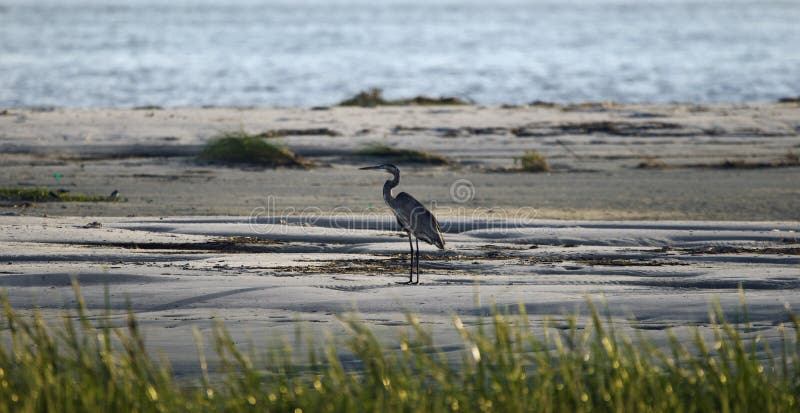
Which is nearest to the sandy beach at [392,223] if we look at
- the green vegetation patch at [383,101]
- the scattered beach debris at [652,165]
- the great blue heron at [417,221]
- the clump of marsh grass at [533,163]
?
the scattered beach debris at [652,165]

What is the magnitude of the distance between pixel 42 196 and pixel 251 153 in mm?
4109

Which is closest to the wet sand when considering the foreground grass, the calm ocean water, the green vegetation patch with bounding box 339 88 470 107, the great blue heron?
the green vegetation patch with bounding box 339 88 470 107

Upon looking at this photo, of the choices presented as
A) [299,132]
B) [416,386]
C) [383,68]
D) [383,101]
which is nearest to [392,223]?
[416,386]

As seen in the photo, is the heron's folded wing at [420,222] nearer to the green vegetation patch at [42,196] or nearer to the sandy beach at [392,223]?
the sandy beach at [392,223]

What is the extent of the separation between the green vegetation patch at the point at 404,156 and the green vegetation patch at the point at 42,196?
4.92 meters

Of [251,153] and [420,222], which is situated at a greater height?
[251,153]

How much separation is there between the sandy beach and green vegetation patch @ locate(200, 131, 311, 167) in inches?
13.8

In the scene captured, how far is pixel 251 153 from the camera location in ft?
53.8

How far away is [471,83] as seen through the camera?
47000mm

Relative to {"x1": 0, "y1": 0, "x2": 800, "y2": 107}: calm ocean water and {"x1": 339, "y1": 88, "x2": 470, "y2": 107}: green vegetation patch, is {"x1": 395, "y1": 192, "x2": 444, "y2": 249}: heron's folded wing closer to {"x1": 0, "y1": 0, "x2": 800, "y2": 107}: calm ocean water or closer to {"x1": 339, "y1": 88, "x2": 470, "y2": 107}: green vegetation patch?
{"x1": 339, "y1": 88, "x2": 470, "y2": 107}: green vegetation patch

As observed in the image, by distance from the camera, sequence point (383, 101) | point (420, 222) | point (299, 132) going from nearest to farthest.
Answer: point (420, 222) < point (299, 132) < point (383, 101)

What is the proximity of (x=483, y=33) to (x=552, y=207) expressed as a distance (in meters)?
101

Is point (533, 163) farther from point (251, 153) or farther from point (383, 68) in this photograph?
point (383, 68)

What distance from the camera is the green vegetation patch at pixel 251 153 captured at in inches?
644
